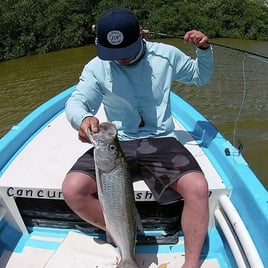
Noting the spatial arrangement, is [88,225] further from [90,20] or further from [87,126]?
[90,20]

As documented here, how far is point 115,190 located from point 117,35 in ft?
3.06

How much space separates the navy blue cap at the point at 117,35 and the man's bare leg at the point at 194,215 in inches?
33.5

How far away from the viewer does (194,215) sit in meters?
2.39

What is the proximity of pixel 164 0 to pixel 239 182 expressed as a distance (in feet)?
65.4

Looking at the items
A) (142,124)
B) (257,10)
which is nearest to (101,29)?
(142,124)

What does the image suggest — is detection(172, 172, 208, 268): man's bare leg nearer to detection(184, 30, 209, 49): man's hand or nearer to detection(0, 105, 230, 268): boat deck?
detection(0, 105, 230, 268): boat deck

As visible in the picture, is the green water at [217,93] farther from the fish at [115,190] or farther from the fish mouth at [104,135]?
the fish mouth at [104,135]

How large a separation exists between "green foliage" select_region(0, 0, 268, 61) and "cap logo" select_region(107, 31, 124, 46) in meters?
15.0

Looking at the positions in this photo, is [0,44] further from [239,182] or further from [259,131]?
[239,182]

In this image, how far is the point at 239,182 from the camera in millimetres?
2594

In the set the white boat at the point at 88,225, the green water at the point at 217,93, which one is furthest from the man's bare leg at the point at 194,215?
the green water at the point at 217,93

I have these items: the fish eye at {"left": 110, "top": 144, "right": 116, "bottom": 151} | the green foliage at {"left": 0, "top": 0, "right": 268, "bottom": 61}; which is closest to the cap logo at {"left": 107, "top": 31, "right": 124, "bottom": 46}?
the fish eye at {"left": 110, "top": 144, "right": 116, "bottom": 151}

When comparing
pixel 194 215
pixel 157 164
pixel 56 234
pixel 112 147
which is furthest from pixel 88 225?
pixel 112 147

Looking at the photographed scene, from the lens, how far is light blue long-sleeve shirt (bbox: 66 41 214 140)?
8.95 feet
